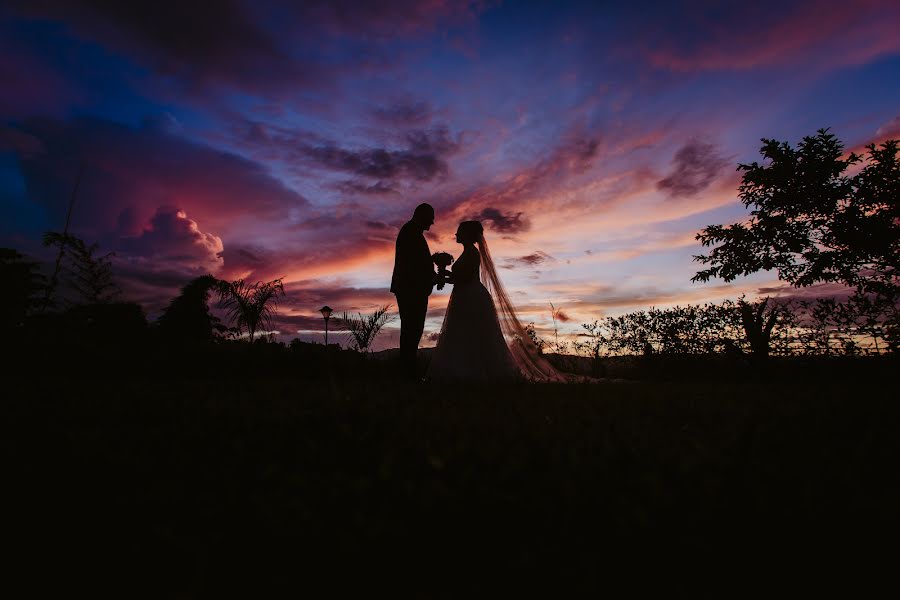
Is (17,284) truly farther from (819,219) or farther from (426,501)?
(819,219)

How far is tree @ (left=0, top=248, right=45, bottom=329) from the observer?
589 inches

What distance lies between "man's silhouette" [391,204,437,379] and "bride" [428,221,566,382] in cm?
55

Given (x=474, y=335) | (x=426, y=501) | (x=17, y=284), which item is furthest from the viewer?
(x=17, y=284)

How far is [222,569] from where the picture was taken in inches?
64.3

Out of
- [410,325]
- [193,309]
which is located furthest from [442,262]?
[193,309]

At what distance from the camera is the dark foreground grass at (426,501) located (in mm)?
1623

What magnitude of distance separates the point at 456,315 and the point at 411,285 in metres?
1.10

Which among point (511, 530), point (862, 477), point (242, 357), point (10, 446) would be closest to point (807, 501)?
point (862, 477)

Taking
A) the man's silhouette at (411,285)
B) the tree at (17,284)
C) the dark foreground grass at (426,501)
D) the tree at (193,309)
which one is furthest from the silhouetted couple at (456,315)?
the tree at (17,284)

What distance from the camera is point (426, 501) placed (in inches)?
78.7

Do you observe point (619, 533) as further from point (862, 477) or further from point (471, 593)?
point (862, 477)

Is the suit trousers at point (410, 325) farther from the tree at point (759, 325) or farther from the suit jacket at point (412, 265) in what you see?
the tree at point (759, 325)

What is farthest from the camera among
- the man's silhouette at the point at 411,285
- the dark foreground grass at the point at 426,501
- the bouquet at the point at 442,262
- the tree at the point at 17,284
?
the tree at the point at 17,284

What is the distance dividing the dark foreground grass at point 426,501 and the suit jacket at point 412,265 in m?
4.48
